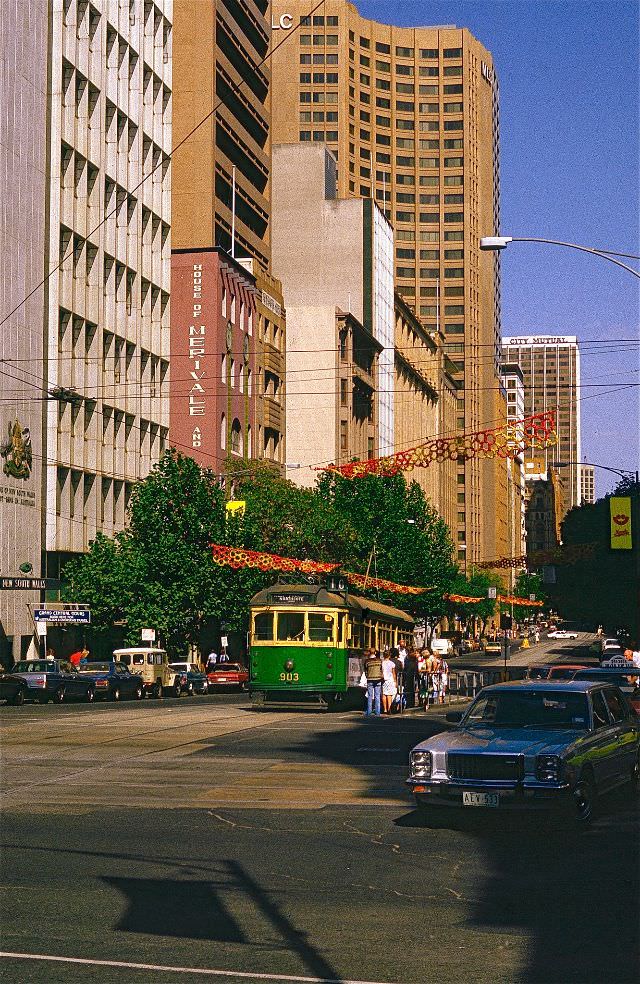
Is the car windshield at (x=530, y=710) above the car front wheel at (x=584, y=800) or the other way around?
above

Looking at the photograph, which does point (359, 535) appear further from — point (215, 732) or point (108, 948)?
point (108, 948)

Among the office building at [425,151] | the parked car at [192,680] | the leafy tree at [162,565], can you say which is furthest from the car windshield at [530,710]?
the office building at [425,151]

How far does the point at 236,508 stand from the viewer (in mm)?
61344

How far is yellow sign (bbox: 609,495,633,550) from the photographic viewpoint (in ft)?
162

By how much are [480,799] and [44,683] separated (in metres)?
33.1

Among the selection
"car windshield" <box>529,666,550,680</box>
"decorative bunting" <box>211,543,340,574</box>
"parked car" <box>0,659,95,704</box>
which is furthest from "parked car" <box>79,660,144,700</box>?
"car windshield" <box>529,666,550,680</box>

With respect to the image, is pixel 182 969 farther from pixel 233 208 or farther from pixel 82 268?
pixel 233 208

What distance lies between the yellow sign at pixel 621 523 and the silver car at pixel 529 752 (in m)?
32.6

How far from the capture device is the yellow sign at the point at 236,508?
60.4m

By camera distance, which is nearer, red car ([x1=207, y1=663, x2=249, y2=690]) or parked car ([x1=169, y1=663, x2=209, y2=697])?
parked car ([x1=169, y1=663, x2=209, y2=697])

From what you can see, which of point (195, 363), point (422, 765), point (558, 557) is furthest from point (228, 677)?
point (422, 765)

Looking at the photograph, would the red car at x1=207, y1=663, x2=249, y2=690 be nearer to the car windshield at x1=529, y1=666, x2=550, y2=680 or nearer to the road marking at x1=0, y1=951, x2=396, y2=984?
the car windshield at x1=529, y1=666, x2=550, y2=680

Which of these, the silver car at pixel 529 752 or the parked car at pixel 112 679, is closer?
the silver car at pixel 529 752

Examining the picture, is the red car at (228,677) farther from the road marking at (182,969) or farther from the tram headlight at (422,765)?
the road marking at (182,969)
